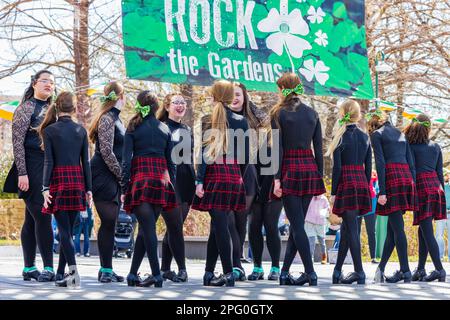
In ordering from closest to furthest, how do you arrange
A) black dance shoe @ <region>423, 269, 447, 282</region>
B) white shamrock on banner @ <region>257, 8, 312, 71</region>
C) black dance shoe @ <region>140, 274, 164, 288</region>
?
black dance shoe @ <region>140, 274, 164, 288</region> < black dance shoe @ <region>423, 269, 447, 282</region> < white shamrock on banner @ <region>257, 8, 312, 71</region>

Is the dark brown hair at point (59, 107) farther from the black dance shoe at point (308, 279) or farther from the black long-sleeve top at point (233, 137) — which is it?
the black dance shoe at point (308, 279)

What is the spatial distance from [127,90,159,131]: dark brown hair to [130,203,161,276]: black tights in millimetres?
744

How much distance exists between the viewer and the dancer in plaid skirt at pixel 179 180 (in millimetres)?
9852

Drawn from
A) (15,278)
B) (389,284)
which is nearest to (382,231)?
(389,284)

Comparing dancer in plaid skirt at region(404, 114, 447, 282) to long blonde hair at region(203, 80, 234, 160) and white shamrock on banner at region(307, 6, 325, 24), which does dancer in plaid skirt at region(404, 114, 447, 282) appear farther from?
white shamrock on banner at region(307, 6, 325, 24)

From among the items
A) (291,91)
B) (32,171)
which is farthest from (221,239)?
(32,171)

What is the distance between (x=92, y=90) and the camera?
17359 mm

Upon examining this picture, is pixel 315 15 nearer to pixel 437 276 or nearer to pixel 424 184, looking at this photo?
pixel 424 184

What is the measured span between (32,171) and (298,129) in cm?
271

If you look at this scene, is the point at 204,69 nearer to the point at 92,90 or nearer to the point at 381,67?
the point at 92,90

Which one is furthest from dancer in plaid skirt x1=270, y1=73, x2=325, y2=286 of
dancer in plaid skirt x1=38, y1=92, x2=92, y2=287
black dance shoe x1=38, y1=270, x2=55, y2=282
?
black dance shoe x1=38, y1=270, x2=55, y2=282

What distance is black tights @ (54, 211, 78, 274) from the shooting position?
8914 millimetres

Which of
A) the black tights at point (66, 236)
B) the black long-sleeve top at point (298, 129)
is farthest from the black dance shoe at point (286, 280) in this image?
the black tights at point (66, 236)

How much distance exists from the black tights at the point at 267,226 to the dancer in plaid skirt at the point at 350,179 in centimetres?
77
